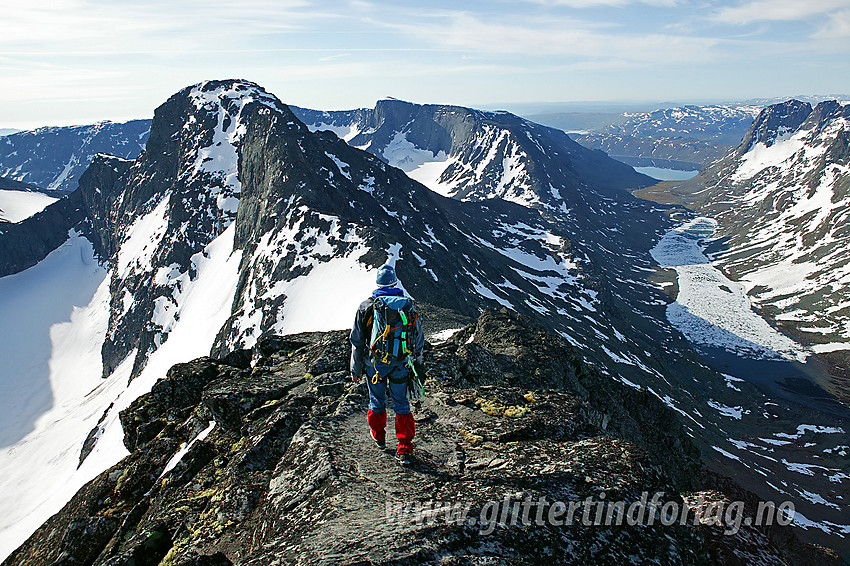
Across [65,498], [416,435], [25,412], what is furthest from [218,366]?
[25,412]

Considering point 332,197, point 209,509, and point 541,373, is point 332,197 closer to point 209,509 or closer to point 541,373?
point 541,373

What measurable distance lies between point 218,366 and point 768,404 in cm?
14532

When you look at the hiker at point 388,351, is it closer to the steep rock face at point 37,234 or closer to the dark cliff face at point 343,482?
the dark cliff face at point 343,482

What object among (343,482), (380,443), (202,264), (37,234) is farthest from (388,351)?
(37,234)

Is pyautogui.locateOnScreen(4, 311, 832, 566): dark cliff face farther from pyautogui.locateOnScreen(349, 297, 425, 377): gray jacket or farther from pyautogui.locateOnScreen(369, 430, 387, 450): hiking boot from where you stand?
pyautogui.locateOnScreen(349, 297, 425, 377): gray jacket

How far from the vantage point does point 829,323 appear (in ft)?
593

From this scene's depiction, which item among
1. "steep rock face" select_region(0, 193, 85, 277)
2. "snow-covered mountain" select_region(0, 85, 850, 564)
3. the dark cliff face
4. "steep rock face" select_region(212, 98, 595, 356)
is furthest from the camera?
"steep rock face" select_region(0, 193, 85, 277)

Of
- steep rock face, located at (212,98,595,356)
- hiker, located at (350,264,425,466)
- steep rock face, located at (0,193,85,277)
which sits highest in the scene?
hiker, located at (350,264,425,466)

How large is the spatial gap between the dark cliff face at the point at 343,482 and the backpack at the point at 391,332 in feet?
7.31

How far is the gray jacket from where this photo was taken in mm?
10211

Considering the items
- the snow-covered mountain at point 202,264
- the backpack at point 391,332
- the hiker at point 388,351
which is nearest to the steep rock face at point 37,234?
the snow-covered mountain at point 202,264

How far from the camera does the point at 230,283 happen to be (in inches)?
3396

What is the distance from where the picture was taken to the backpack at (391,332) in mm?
9953

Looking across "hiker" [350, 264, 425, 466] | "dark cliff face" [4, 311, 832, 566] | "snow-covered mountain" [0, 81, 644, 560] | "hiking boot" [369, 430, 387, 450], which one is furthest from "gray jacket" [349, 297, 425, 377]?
"snow-covered mountain" [0, 81, 644, 560]
